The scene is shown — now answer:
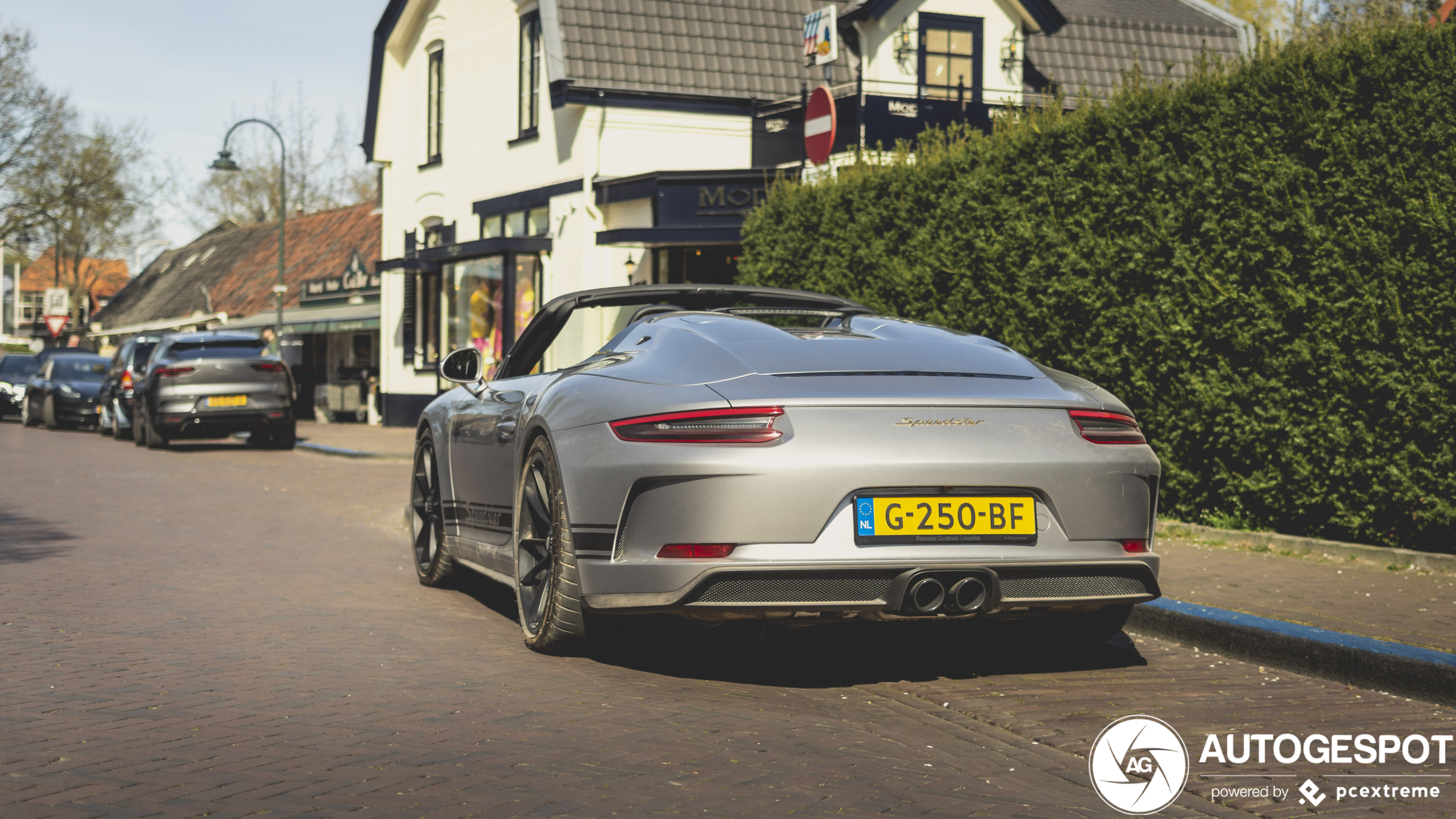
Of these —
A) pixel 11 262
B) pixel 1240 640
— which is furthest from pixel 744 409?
pixel 11 262

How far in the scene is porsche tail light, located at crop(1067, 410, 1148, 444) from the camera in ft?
17.2

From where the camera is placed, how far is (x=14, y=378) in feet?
124

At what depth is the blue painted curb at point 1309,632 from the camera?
5176 millimetres

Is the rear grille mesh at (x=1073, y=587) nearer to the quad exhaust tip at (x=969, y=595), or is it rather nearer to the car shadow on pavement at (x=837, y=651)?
the quad exhaust tip at (x=969, y=595)

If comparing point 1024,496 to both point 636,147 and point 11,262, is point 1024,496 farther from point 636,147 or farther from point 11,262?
point 11,262

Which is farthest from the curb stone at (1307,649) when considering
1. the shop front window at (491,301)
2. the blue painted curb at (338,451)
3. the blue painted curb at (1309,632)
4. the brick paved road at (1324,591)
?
the shop front window at (491,301)

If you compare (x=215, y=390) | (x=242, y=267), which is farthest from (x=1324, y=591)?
(x=242, y=267)

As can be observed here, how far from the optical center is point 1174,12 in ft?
110

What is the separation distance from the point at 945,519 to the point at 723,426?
2.57 feet

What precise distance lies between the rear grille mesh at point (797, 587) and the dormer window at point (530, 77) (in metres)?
21.7

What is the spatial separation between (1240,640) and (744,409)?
237 centimetres

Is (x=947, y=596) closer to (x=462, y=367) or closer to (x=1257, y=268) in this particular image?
(x=462, y=367)

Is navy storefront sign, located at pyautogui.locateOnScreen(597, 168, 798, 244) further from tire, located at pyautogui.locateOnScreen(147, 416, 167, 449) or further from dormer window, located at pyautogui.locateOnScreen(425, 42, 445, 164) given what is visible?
dormer window, located at pyautogui.locateOnScreen(425, 42, 445, 164)

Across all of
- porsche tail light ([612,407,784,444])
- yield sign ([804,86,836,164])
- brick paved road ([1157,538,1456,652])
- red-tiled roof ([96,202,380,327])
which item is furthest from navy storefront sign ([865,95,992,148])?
red-tiled roof ([96,202,380,327])
